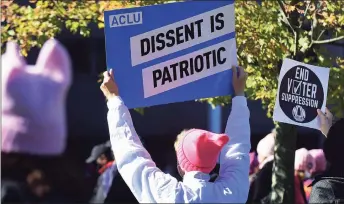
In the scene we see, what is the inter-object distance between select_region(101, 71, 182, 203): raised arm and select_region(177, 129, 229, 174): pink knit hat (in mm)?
103

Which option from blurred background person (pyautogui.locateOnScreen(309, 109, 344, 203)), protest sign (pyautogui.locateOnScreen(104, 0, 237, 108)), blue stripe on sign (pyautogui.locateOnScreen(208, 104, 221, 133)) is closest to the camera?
protest sign (pyautogui.locateOnScreen(104, 0, 237, 108))

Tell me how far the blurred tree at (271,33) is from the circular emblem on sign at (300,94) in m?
1.15

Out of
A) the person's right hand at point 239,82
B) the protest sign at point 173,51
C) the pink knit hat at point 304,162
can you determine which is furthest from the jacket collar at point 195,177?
the pink knit hat at point 304,162

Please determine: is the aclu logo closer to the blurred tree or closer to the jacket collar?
the jacket collar

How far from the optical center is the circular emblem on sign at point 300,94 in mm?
4312

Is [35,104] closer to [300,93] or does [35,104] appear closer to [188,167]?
[188,167]

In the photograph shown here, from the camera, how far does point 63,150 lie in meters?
2.33

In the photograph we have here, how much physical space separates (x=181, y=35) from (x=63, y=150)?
59.7 inches

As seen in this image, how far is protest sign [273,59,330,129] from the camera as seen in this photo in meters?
4.30

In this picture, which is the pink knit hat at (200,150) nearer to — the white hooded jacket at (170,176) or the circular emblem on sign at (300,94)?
the white hooded jacket at (170,176)

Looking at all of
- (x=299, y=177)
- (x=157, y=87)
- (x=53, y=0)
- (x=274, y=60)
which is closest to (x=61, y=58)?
(x=157, y=87)

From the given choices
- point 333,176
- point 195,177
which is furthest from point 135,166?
point 333,176

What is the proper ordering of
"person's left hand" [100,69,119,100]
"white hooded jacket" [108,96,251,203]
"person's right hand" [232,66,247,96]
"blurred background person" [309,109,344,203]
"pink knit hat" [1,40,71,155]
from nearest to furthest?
1. "pink knit hat" [1,40,71,155]
2. "white hooded jacket" [108,96,251,203]
3. "person's left hand" [100,69,119,100]
4. "person's right hand" [232,66,247,96]
5. "blurred background person" [309,109,344,203]

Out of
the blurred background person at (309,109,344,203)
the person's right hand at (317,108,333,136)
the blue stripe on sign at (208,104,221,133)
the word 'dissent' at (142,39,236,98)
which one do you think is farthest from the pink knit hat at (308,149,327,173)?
the blue stripe on sign at (208,104,221,133)
